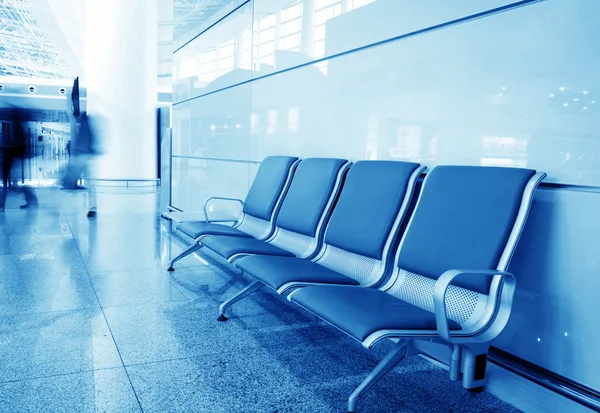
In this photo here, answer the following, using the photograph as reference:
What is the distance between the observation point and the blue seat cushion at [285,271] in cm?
208

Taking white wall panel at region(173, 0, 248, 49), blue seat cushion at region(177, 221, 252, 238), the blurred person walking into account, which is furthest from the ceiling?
blue seat cushion at region(177, 221, 252, 238)

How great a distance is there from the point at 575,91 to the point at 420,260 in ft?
2.78

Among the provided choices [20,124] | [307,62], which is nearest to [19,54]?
[20,124]

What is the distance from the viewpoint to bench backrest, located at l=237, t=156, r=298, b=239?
328 cm

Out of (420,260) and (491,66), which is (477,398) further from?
(491,66)

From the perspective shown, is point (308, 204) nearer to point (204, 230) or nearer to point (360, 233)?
point (360, 233)

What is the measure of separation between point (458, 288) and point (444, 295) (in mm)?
433

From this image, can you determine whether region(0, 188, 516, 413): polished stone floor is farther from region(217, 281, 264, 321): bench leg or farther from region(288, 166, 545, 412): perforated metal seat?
region(288, 166, 545, 412): perforated metal seat

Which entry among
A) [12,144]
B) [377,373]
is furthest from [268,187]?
[12,144]

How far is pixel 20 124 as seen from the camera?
8891 millimetres

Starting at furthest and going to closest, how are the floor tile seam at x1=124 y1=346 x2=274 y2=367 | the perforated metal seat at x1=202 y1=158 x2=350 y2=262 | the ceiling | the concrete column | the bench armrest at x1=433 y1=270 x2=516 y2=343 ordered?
the ceiling → the concrete column → the perforated metal seat at x1=202 y1=158 x2=350 y2=262 → the floor tile seam at x1=124 y1=346 x2=274 y2=367 → the bench armrest at x1=433 y1=270 x2=516 y2=343

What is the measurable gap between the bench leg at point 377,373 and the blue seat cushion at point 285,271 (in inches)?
18.5

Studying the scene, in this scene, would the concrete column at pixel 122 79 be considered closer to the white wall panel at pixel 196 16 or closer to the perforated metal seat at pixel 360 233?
the white wall panel at pixel 196 16

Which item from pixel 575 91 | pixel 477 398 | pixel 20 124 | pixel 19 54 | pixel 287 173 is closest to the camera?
pixel 575 91
